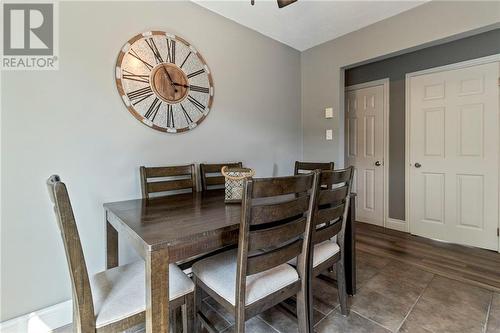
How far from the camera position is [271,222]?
1097 millimetres

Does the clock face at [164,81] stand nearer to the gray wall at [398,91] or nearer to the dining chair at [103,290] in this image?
the dining chair at [103,290]

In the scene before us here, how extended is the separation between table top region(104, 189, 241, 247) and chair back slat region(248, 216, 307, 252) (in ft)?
0.49

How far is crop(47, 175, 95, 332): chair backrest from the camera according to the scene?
2.73 feet

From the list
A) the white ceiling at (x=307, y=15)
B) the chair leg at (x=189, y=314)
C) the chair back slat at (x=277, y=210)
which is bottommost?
the chair leg at (x=189, y=314)

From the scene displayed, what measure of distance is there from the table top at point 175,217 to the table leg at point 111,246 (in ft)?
0.53

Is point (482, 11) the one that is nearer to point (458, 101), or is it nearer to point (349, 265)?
point (458, 101)

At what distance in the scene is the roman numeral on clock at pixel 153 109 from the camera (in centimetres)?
194

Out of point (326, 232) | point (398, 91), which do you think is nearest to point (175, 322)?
point (326, 232)

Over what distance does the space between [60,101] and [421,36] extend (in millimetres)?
3157

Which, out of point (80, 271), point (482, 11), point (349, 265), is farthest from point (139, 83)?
point (482, 11)

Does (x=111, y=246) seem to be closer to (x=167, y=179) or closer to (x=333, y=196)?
(x=167, y=179)

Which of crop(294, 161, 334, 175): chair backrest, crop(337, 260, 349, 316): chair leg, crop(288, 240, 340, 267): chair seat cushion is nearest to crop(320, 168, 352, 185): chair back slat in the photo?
crop(288, 240, 340, 267): chair seat cushion

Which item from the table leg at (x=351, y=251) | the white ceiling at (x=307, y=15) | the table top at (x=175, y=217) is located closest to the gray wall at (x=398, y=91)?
the white ceiling at (x=307, y=15)

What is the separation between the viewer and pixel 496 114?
250cm
